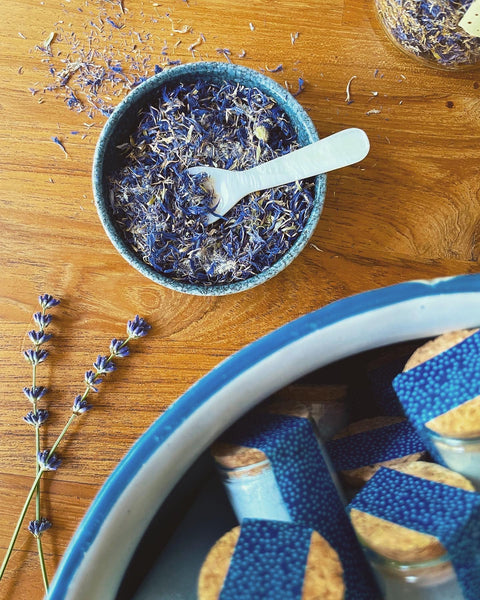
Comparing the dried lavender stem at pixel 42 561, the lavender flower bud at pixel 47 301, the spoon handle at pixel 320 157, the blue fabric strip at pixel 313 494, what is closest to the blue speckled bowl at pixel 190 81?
the spoon handle at pixel 320 157

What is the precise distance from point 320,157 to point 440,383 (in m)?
0.31

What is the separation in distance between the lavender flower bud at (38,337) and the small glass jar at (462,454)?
1.48ft

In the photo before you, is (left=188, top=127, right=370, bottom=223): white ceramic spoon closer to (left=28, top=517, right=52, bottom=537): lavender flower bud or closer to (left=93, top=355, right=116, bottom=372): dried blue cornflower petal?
(left=93, top=355, right=116, bottom=372): dried blue cornflower petal

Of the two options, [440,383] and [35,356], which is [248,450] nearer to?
[440,383]

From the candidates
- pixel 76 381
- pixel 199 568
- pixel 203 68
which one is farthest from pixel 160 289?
pixel 199 568

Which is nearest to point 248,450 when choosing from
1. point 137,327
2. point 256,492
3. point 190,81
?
point 256,492

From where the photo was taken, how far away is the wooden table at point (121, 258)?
716 mm

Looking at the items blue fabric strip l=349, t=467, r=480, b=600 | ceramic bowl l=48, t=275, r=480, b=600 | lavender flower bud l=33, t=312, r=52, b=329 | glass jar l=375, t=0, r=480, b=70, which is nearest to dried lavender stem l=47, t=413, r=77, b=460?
lavender flower bud l=33, t=312, r=52, b=329

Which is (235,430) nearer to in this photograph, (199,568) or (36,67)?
(199,568)

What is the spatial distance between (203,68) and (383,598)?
21.0 inches

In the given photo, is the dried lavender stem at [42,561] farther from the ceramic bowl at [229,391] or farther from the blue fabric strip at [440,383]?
the blue fabric strip at [440,383]

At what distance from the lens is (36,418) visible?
0.71m

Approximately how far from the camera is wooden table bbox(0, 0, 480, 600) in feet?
2.35

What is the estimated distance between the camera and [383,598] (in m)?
0.43
